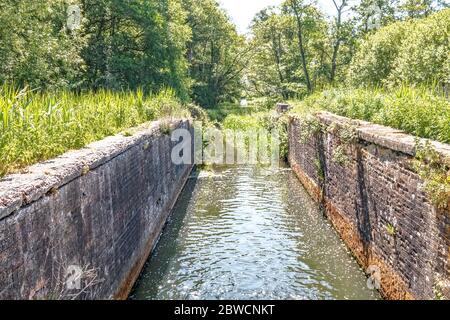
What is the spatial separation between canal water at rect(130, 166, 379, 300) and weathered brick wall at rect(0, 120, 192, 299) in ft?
1.98

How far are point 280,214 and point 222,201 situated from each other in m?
2.00

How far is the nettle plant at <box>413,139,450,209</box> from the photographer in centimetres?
432

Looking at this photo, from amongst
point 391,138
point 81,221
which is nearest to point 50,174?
point 81,221

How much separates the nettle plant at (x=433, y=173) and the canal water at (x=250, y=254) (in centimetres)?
239

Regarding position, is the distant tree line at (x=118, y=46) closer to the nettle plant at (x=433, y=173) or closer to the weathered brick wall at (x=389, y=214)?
the weathered brick wall at (x=389, y=214)

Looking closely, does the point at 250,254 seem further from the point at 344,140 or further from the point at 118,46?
the point at 118,46

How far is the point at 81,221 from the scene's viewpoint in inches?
181

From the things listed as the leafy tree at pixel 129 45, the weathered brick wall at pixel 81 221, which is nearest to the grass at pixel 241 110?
the leafy tree at pixel 129 45

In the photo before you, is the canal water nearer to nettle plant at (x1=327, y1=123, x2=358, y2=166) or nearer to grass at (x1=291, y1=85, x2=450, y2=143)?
nettle plant at (x1=327, y1=123, x2=358, y2=166)

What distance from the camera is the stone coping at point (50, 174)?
126 inches


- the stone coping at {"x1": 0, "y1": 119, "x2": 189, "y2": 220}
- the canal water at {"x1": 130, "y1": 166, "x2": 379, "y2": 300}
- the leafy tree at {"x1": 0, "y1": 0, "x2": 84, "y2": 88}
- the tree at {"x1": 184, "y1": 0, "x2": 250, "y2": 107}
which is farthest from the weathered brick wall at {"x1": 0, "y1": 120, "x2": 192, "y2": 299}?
the tree at {"x1": 184, "y1": 0, "x2": 250, "y2": 107}

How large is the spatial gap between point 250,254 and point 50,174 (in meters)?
4.95

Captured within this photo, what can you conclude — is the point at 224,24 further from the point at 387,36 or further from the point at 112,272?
the point at 112,272

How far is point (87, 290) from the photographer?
4520 millimetres
